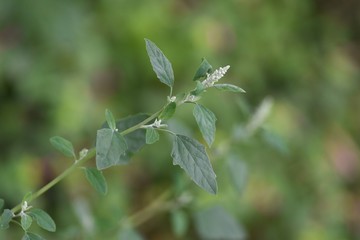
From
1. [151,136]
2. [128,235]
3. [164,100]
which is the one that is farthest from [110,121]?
[164,100]

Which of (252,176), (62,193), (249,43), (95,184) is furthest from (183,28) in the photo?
A: (95,184)

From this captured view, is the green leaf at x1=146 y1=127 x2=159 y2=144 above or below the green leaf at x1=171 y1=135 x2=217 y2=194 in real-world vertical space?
above

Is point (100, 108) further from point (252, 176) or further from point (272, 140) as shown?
point (272, 140)

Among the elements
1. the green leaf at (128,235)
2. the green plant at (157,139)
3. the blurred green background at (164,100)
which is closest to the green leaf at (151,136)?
the green plant at (157,139)

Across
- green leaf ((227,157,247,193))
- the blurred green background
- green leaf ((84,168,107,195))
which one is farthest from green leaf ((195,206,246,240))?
the blurred green background

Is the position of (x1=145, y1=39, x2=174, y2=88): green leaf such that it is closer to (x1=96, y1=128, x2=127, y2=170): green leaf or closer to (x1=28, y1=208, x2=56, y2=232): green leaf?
(x1=96, y1=128, x2=127, y2=170): green leaf

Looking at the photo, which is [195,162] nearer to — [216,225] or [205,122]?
[205,122]
